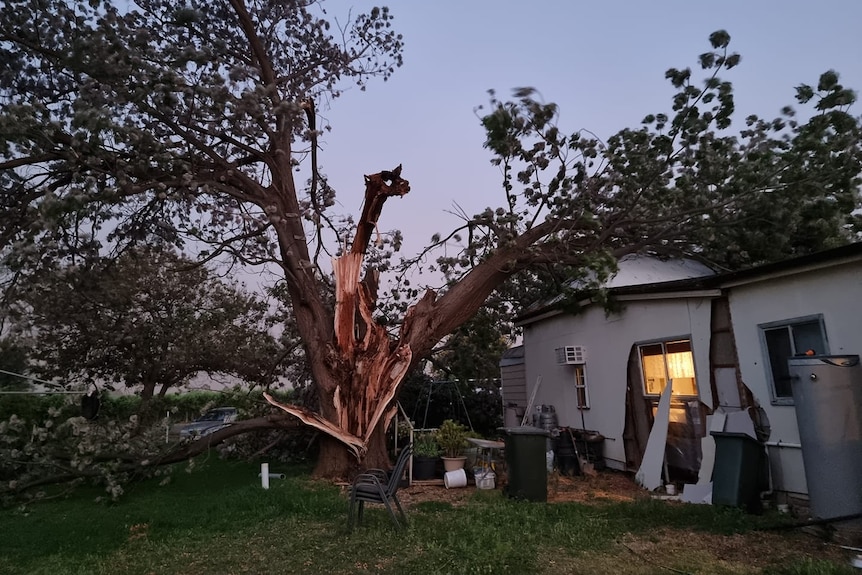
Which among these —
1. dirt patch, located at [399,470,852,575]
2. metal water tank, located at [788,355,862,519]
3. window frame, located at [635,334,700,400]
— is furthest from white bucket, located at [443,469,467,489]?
metal water tank, located at [788,355,862,519]

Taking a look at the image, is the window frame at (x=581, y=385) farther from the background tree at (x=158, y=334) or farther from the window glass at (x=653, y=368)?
the background tree at (x=158, y=334)

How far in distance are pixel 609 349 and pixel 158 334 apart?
52.7 ft

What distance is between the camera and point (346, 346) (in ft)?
31.4

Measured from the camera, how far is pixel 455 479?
920cm

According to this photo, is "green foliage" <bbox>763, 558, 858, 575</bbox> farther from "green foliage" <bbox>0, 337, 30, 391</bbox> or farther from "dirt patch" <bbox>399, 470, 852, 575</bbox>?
"green foliage" <bbox>0, 337, 30, 391</bbox>

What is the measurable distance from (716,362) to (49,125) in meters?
10.1

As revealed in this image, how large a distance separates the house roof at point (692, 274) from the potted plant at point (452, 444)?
140 inches

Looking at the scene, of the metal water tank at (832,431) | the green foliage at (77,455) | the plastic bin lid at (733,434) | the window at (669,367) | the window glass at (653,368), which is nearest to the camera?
the metal water tank at (832,431)

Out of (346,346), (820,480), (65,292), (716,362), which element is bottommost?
(820,480)

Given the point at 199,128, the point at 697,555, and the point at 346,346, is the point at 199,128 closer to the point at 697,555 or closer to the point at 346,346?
the point at 346,346

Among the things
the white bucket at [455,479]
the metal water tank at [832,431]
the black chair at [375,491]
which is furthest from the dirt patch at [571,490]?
the metal water tank at [832,431]

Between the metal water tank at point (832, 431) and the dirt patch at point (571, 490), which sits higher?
the metal water tank at point (832, 431)

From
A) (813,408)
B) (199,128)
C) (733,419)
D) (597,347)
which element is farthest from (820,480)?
(199,128)

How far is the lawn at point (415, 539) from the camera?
498cm
